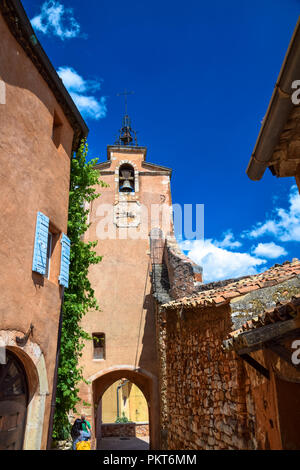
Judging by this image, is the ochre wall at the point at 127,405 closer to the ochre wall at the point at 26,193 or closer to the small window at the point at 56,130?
the ochre wall at the point at 26,193

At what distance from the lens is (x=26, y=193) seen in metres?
5.55

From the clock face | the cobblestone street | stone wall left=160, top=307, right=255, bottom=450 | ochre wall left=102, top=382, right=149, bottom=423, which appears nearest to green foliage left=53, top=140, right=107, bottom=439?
stone wall left=160, top=307, right=255, bottom=450

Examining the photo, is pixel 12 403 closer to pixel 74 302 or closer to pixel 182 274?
pixel 74 302

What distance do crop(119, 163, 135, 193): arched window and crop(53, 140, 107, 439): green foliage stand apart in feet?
17.8

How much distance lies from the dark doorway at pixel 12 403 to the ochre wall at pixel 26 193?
438 millimetres

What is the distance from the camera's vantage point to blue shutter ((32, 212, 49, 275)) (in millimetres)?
5562

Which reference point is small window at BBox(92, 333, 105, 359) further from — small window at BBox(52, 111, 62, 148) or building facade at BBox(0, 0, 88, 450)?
small window at BBox(52, 111, 62, 148)

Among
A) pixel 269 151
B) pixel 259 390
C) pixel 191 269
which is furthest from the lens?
pixel 191 269

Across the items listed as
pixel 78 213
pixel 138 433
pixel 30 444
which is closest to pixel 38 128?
pixel 78 213

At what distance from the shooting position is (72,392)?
7484 millimetres

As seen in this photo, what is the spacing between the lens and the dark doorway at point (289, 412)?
12.7 feet

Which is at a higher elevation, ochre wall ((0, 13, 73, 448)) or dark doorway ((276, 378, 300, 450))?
ochre wall ((0, 13, 73, 448))
